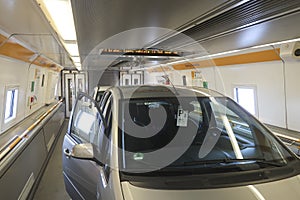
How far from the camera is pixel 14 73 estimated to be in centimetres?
399

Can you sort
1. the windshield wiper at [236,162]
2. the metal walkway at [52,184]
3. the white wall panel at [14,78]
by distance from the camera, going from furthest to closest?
the metal walkway at [52,184] → the white wall panel at [14,78] → the windshield wiper at [236,162]

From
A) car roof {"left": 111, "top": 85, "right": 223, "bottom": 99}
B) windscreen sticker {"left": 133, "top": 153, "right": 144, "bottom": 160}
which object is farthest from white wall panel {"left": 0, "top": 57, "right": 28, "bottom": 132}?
windscreen sticker {"left": 133, "top": 153, "right": 144, "bottom": 160}

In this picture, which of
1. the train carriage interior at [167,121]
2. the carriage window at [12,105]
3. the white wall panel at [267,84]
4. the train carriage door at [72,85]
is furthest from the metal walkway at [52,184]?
the train carriage door at [72,85]

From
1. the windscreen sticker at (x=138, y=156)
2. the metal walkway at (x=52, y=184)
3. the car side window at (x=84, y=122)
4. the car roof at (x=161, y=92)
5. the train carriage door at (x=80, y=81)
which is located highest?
the train carriage door at (x=80, y=81)

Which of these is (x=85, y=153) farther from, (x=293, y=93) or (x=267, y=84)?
(x=267, y=84)

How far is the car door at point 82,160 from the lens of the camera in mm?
2004

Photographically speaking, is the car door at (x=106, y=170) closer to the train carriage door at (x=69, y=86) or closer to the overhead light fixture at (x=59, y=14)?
the overhead light fixture at (x=59, y=14)

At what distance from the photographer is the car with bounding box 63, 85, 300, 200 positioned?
4.83 ft

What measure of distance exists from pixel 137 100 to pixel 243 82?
3.23 meters

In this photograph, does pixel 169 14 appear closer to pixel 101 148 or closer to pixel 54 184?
pixel 101 148

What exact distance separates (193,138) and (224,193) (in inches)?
28.9

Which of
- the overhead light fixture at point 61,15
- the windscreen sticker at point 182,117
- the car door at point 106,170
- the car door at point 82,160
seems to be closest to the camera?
the car door at point 106,170

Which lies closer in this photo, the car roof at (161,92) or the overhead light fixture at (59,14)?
the overhead light fixture at (59,14)

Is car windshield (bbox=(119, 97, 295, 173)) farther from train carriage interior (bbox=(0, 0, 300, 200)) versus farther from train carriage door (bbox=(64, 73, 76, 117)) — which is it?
train carriage door (bbox=(64, 73, 76, 117))
